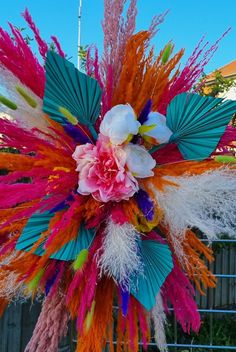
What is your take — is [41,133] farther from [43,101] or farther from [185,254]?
[185,254]

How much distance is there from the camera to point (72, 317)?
2.38 feet

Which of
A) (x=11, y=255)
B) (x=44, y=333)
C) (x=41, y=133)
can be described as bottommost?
(x=44, y=333)

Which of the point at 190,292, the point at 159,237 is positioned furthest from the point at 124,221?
the point at 190,292

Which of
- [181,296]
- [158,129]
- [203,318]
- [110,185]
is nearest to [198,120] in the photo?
[158,129]

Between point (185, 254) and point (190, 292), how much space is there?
0.24 ft

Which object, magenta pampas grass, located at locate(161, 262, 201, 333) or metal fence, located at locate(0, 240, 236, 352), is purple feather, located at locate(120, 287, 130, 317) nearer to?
magenta pampas grass, located at locate(161, 262, 201, 333)

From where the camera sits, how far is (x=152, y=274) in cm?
69

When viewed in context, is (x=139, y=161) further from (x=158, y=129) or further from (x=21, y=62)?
(x=21, y=62)

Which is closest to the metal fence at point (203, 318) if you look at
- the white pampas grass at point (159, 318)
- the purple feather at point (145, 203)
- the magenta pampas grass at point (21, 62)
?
the white pampas grass at point (159, 318)

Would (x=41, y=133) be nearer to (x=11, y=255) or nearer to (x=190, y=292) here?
(x=11, y=255)

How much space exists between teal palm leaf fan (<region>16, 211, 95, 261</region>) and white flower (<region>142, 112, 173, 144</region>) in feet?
0.57

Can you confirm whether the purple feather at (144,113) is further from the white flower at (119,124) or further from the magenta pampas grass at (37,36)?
the magenta pampas grass at (37,36)

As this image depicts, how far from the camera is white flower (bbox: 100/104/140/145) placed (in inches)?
26.4

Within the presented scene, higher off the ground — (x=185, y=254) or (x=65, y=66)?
(x=65, y=66)
